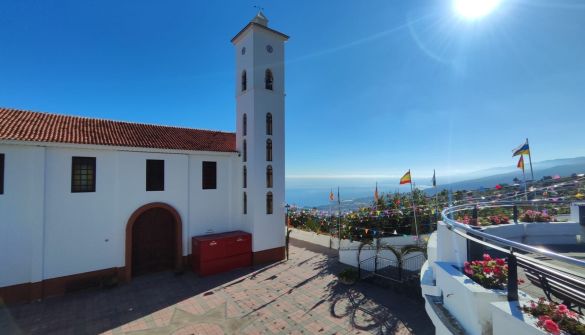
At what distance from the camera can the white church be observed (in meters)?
10.9

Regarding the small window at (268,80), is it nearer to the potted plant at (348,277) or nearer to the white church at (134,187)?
the white church at (134,187)

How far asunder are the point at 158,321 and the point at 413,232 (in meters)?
13.0

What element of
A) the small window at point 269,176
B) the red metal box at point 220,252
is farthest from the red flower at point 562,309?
the small window at point 269,176

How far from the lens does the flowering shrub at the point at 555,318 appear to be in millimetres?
2709

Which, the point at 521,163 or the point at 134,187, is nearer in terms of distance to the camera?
the point at 134,187

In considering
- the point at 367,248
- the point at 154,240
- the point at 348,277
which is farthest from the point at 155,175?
the point at 367,248

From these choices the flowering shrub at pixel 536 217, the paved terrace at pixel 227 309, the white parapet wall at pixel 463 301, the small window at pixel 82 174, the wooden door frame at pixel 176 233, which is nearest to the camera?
the white parapet wall at pixel 463 301

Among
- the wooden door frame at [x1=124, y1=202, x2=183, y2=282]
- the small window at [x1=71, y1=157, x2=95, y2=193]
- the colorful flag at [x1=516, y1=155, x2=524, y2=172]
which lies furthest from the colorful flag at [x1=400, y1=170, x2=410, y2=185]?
the small window at [x1=71, y1=157, x2=95, y2=193]

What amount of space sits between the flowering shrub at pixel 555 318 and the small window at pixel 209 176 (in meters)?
14.2

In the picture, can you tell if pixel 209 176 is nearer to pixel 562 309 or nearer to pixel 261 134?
pixel 261 134

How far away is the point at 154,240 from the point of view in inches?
563

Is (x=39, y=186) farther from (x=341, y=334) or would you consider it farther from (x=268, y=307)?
(x=341, y=334)

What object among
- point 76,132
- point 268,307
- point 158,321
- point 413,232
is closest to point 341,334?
point 268,307

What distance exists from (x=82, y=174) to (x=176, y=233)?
4.96 meters
